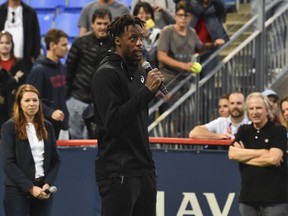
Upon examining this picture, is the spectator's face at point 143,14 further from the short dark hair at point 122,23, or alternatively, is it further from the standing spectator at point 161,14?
the short dark hair at point 122,23

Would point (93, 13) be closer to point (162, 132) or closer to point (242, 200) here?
point (162, 132)

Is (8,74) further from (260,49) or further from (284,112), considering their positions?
(260,49)

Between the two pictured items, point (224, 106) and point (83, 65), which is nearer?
point (224, 106)

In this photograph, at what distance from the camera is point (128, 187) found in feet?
23.7

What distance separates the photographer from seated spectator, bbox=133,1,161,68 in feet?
43.1

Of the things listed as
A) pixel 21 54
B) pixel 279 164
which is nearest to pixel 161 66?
pixel 21 54

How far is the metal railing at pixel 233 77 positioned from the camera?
507 inches

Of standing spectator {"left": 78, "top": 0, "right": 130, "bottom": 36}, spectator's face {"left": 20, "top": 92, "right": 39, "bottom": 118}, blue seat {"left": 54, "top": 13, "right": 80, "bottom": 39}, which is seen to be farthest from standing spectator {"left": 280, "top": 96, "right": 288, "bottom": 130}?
blue seat {"left": 54, "top": 13, "right": 80, "bottom": 39}

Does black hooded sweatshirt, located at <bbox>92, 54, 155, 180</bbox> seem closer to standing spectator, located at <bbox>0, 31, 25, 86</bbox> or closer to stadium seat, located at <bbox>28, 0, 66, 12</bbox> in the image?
standing spectator, located at <bbox>0, 31, 25, 86</bbox>

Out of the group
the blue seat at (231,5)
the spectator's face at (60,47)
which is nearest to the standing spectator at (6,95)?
the spectator's face at (60,47)

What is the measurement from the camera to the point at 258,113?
32.4 ft

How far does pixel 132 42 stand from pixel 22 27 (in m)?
6.42

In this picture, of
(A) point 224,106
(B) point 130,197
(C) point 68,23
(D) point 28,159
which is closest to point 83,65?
(A) point 224,106

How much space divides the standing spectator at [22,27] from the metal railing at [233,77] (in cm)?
174
